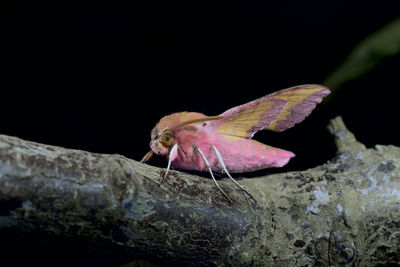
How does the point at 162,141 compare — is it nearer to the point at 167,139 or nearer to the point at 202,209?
the point at 167,139

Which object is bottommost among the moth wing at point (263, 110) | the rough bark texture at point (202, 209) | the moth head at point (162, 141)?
the rough bark texture at point (202, 209)

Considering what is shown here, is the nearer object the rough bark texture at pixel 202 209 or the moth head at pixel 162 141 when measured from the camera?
the rough bark texture at pixel 202 209

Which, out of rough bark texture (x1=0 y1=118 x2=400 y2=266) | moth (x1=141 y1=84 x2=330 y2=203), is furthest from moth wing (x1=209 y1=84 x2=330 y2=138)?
rough bark texture (x1=0 y1=118 x2=400 y2=266)

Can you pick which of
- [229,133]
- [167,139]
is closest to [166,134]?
[167,139]

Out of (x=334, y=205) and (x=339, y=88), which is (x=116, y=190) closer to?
(x=334, y=205)

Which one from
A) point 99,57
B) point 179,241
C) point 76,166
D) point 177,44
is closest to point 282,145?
point 177,44

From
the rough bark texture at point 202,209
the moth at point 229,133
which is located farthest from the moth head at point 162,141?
the rough bark texture at point 202,209

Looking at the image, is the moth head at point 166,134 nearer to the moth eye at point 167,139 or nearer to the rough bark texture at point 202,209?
the moth eye at point 167,139
